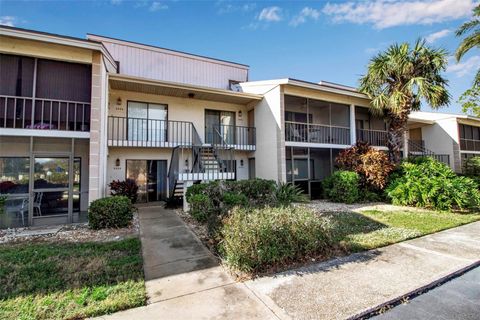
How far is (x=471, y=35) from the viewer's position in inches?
446

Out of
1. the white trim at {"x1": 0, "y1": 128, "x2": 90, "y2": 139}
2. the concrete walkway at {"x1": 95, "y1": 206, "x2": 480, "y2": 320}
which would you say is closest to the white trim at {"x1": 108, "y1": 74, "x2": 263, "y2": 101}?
the white trim at {"x1": 0, "y1": 128, "x2": 90, "y2": 139}

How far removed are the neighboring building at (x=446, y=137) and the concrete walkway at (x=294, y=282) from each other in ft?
51.6

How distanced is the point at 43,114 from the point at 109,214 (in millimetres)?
4233

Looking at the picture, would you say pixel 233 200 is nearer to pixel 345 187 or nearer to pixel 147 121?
pixel 345 187

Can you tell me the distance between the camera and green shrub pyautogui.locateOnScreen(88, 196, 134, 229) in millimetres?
6727

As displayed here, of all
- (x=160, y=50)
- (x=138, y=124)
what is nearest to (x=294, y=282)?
(x=138, y=124)

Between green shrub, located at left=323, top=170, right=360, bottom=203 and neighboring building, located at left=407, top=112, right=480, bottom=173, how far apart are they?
953 cm

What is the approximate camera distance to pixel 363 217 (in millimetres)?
7938

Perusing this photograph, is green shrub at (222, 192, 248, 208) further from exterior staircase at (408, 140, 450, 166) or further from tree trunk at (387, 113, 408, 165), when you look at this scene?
exterior staircase at (408, 140, 450, 166)

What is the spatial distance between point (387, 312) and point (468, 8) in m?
15.9

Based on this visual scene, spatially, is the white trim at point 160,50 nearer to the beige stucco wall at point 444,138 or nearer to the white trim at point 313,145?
the white trim at point 313,145

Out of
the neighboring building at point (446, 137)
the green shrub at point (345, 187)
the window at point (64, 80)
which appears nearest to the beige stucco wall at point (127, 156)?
the window at point (64, 80)

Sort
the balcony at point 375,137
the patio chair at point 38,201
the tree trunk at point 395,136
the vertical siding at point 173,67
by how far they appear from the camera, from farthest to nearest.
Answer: the balcony at point 375,137 < the vertical siding at point 173,67 < the tree trunk at point 395,136 < the patio chair at point 38,201

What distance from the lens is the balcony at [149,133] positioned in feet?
35.0
